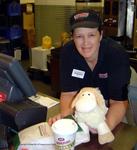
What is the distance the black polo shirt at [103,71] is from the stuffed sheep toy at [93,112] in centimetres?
35

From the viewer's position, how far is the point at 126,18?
357cm

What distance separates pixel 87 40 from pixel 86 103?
43 cm

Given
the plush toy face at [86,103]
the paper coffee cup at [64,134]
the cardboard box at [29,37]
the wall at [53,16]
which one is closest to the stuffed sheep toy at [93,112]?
the plush toy face at [86,103]

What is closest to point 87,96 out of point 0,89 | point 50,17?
point 0,89

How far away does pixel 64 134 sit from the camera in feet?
3.08

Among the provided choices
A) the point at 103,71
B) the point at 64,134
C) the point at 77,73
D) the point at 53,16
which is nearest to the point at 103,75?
the point at 103,71

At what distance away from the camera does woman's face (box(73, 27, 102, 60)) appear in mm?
1421

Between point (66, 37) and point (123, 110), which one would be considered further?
point (66, 37)

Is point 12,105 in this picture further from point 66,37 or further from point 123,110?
point 66,37

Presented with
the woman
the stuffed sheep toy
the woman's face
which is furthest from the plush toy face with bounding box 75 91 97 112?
the woman's face

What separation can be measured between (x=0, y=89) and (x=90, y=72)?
1.91ft

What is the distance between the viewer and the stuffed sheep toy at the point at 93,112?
1.12m

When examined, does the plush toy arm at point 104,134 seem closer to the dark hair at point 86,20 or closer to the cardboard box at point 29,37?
the dark hair at point 86,20

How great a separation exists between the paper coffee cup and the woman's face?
0.56 metres
